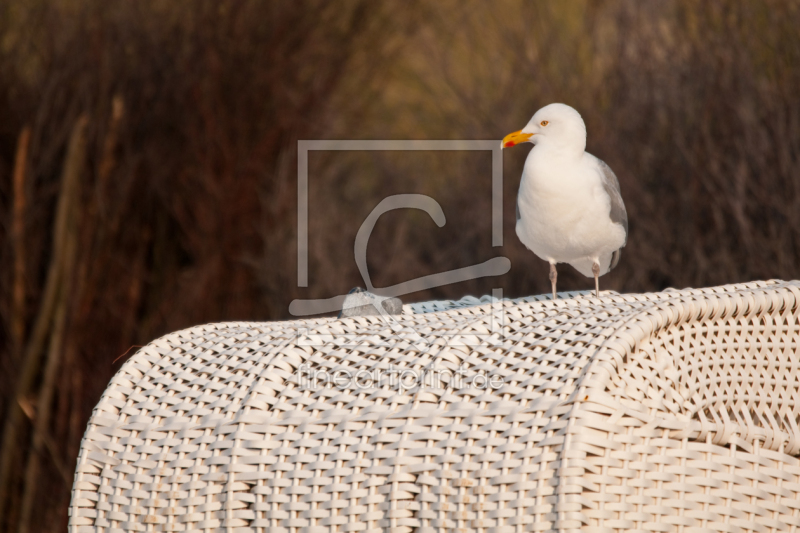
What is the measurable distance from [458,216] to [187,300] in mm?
1824

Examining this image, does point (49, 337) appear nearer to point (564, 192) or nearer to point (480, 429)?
point (564, 192)

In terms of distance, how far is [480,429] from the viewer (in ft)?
4.50

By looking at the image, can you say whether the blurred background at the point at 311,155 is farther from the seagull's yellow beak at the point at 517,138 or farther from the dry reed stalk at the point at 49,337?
the seagull's yellow beak at the point at 517,138

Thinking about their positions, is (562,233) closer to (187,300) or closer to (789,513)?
(789,513)

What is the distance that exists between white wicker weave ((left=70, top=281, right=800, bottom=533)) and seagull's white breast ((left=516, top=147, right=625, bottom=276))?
39 centimetres

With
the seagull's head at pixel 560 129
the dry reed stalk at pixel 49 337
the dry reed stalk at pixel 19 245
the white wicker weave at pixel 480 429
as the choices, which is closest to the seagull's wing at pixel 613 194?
the seagull's head at pixel 560 129

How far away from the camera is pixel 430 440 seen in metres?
1.40

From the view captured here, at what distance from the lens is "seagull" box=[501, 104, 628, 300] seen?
2.18m

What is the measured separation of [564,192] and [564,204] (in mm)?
33

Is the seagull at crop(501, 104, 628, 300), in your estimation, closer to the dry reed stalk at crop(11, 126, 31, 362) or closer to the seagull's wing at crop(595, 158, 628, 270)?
the seagull's wing at crop(595, 158, 628, 270)

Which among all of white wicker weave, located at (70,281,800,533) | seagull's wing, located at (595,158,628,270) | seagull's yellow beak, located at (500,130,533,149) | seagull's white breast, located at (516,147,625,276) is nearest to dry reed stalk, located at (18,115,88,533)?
white wicker weave, located at (70,281,800,533)

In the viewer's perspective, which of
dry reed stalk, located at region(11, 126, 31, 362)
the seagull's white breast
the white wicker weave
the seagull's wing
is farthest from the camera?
dry reed stalk, located at region(11, 126, 31, 362)

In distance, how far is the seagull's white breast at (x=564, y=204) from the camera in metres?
2.17

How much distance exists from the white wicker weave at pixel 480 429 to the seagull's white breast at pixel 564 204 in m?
0.39
